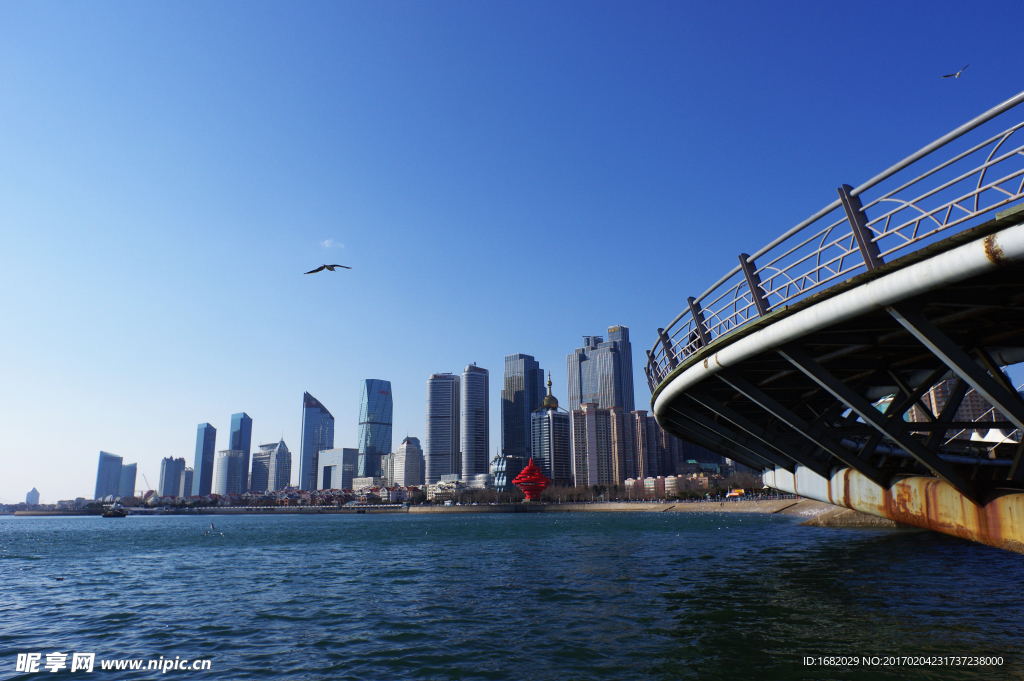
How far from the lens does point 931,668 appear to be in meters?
9.98

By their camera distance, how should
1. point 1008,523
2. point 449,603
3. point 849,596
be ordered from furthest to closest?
point 449,603 < point 849,596 < point 1008,523

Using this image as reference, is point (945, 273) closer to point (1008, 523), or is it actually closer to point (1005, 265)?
point (1005, 265)

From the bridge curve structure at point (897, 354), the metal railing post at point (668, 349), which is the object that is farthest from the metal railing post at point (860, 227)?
the metal railing post at point (668, 349)

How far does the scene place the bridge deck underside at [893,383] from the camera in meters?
9.42

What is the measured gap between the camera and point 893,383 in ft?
53.3

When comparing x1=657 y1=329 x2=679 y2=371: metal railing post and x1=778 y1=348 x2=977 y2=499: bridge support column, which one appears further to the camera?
x1=657 y1=329 x2=679 y2=371: metal railing post

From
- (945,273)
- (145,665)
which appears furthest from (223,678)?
(945,273)

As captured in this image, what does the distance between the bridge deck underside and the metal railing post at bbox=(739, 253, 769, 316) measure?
103 cm

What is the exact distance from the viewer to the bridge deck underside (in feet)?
30.9

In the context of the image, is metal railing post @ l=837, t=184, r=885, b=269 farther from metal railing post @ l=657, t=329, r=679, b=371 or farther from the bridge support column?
metal railing post @ l=657, t=329, r=679, b=371

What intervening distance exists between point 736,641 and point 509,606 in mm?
7244

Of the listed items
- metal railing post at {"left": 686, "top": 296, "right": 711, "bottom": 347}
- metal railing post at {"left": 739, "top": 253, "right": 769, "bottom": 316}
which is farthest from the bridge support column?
metal railing post at {"left": 686, "top": 296, "right": 711, "bottom": 347}

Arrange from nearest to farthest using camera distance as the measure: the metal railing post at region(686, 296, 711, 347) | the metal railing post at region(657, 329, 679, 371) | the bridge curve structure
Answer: the bridge curve structure < the metal railing post at region(686, 296, 711, 347) < the metal railing post at region(657, 329, 679, 371)

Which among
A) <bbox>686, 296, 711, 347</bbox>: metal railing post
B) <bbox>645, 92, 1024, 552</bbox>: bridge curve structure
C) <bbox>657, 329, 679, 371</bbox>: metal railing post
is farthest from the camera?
<bbox>657, 329, 679, 371</bbox>: metal railing post
